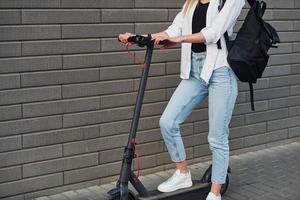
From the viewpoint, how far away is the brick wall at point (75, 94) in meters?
4.98

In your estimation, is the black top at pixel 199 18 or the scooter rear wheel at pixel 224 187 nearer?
the black top at pixel 199 18

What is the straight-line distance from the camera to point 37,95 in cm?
509

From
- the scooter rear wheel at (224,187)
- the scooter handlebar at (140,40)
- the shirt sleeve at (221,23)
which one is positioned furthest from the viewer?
the scooter rear wheel at (224,187)

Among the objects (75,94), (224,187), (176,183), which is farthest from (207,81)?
(75,94)

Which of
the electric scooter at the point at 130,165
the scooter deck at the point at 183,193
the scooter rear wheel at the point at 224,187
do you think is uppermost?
the electric scooter at the point at 130,165

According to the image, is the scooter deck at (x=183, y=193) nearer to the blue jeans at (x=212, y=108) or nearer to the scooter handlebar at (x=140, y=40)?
the blue jeans at (x=212, y=108)

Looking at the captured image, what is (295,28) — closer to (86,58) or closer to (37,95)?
(86,58)

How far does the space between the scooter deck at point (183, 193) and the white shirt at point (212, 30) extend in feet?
3.16

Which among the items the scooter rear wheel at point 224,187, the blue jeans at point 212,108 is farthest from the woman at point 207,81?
the scooter rear wheel at point 224,187

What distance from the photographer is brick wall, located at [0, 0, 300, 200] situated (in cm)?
498

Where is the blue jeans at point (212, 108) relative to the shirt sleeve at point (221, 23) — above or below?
below

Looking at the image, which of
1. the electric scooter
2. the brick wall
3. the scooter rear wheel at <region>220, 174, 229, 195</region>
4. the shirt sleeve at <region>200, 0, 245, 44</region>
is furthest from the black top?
the scooter rear wheel at <region>220, 174, 229, 195</region>

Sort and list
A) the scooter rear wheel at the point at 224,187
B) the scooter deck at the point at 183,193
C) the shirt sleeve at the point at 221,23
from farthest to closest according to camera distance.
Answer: the scooter rear wheel at the point at 224,187, the scooter deck at the point at 183,193, the shirt sleeve at the point at 221,23

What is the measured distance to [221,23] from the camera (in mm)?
4473
